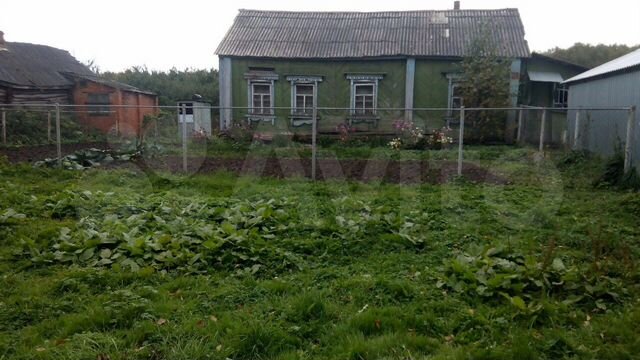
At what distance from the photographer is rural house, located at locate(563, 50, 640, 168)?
366 inches

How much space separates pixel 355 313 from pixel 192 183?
5.38 metres

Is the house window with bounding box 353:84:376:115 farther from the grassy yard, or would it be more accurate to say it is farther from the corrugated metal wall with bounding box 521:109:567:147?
the grassy yard

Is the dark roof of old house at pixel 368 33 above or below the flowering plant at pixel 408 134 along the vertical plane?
above

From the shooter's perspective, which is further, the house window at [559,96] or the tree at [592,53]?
the tree at [592,53]

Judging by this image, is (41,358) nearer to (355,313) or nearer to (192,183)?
(355,313)

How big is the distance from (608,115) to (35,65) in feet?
66.0

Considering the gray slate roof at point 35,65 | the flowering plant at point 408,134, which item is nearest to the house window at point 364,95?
the flowering plant at point 408,134

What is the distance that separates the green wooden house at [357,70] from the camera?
52.1ft

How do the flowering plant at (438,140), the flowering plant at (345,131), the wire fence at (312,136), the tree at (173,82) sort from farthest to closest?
the tree at (173,82), the flowering plant at (345,131), the flowering plant at (438,140), the wire fence at (312,136)

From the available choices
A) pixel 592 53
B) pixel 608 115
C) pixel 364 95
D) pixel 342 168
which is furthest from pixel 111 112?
pixel 592 53

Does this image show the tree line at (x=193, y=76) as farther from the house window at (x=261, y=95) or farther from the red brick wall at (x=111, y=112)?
the house window at (x=261, y=95)

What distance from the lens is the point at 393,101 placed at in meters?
16.3

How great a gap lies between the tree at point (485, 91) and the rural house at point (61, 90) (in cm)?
1112

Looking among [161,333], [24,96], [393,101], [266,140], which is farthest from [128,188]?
[24,96]
